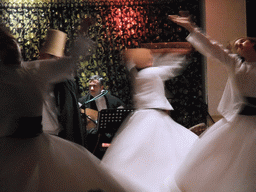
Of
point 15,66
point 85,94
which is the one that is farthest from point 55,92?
point 85,94

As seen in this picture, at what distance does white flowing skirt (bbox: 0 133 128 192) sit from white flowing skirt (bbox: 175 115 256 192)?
1.13 metres

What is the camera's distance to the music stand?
15.2 feet

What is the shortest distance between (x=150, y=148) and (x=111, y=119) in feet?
4.05

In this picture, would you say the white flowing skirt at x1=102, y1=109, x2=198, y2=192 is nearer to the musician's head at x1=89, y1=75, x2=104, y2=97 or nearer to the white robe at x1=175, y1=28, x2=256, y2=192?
the white robe at x1=175, y1=28, x2=256, y2=192

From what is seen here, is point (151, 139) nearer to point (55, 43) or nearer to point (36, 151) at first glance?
point (55, 43)

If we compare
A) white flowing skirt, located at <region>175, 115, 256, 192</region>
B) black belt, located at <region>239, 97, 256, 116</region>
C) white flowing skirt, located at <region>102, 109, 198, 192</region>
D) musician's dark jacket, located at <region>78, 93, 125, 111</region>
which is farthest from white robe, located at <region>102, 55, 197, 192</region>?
musician's dark jacket, located at <region>78, 93, 125, 111</region>

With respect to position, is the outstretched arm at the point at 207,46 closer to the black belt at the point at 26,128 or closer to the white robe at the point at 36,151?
the white robe at the point at 36,151

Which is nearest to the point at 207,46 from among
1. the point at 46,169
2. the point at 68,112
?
the point at 68,112

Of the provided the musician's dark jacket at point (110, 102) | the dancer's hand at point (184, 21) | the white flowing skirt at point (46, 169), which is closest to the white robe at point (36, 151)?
the white flowing skirt at point (46, 169)

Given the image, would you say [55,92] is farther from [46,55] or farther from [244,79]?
[244,79]

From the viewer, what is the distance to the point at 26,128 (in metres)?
1.95

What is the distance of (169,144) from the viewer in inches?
139

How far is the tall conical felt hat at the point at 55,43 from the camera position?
10.8 ft

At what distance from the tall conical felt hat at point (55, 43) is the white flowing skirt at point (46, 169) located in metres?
1.54
